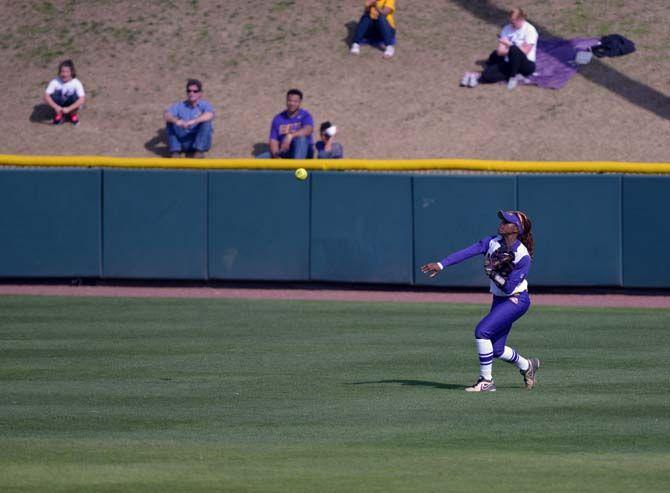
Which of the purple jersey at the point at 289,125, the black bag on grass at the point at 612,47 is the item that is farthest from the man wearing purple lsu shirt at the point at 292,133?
the black bag on grass at the point at 612,47

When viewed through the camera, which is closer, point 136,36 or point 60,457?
point 60,457

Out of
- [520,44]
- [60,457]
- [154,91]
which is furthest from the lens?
[154,91]

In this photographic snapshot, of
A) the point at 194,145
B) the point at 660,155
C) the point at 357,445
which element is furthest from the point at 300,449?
the point at 660,155

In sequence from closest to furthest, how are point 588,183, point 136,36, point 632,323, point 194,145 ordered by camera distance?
point 632,323
point 588,183
point 194,145
point 136,36

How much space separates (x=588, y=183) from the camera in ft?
58.9

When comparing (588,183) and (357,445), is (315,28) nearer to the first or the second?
(588,183)

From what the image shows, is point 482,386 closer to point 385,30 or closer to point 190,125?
point 190,125

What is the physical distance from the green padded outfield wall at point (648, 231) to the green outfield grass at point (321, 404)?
7.24 ft

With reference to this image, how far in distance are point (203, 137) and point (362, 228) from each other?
3.91 meters

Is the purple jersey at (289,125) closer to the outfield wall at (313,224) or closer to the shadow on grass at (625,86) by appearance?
the outfield wall at (313,224)

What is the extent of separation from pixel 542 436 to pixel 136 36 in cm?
1945

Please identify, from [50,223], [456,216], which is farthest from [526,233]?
[50,223]

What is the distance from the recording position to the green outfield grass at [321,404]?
743 centimetres

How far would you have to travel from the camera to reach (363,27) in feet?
80.0
